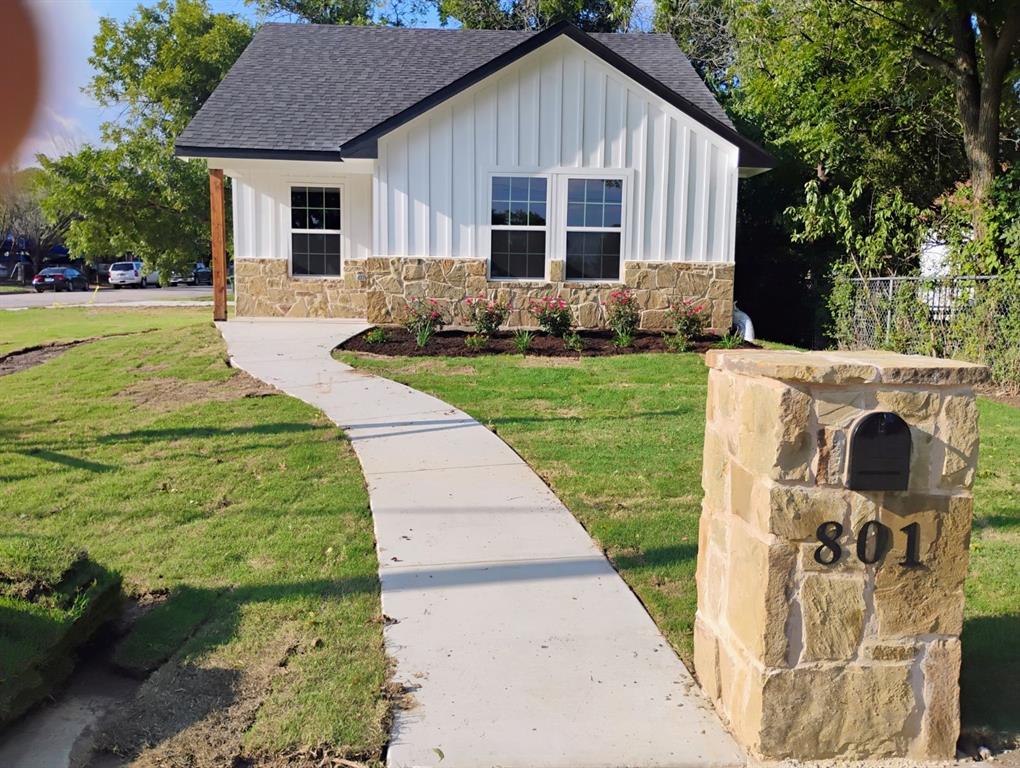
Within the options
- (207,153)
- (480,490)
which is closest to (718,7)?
(207,153)

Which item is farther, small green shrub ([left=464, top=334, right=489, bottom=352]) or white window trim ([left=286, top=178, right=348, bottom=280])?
white window trim ([left=286, top=178, right=348, bottom=280])

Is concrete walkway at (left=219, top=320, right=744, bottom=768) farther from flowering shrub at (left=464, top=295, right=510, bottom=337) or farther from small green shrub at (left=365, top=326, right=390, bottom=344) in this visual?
flowering shrub at (left=464, top=295, right=510, bottom=337)

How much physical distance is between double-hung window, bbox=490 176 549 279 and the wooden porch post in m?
5.00

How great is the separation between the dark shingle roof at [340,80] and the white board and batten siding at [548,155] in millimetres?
499

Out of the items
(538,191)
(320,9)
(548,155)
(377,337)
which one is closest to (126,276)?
(320,9)

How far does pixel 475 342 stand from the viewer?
1249cm

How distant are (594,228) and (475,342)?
3337 millimetres

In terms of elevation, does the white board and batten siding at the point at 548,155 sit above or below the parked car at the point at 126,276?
above

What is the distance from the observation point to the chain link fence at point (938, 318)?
10836 millimetres

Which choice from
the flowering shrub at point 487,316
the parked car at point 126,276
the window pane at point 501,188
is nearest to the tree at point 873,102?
the window pane at point 501,188

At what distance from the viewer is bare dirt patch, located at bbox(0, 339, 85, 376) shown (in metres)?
11.8

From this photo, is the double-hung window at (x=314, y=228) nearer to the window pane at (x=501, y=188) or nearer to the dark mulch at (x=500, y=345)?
the dark mulch at (x=500, y=345)

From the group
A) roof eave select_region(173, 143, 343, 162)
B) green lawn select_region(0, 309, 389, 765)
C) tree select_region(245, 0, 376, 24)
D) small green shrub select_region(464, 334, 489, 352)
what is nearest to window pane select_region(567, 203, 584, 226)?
small green shrub select_region(464, 334, 489, 352)

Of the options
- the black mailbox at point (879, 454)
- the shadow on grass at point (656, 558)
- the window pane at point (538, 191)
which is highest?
the window pane at point (538, 191)
